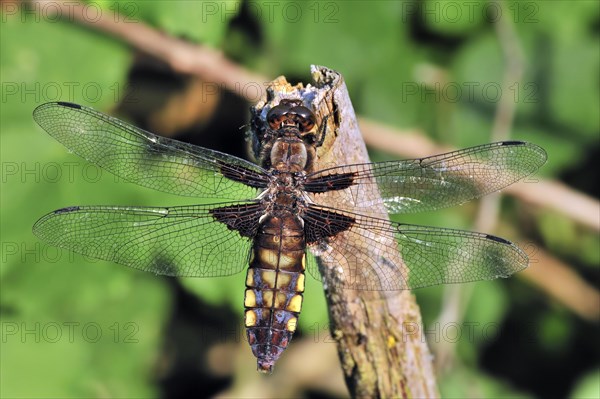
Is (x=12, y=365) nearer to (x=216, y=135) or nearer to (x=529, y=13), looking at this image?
(x=216, y=135)

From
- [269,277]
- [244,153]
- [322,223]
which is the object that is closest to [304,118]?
[322,223]

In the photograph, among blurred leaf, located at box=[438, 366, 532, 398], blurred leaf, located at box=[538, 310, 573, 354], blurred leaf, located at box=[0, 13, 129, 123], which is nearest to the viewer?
blurred leaf, located at box=[0, 13, 129, 123]

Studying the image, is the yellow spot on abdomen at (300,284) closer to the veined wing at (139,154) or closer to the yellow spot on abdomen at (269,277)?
the yellow spot on abdomen at (269,277)

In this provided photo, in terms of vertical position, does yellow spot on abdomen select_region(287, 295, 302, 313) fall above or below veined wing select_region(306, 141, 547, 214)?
below

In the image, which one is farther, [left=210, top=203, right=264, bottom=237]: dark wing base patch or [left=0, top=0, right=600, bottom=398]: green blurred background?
[left=0, top=0, right=600, bottom=398]: green blurred background

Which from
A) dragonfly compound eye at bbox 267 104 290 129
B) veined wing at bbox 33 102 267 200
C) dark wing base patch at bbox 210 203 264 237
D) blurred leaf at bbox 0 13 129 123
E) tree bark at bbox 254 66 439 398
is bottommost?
tree bark at bbox 254 66 439 398

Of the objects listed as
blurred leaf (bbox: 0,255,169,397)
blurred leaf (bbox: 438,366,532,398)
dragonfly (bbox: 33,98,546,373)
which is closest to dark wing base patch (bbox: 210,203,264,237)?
dragonfly (bbox: 33,98,546,373)

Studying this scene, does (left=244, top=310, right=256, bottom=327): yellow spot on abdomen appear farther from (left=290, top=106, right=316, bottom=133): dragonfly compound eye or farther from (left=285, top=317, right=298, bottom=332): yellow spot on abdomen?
(left=290, top=106, right=316, bottom=133): dragonfly compound eye
